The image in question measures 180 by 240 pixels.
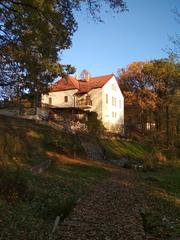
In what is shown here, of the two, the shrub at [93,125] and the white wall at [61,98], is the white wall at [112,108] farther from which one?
the shrub at [93,125]

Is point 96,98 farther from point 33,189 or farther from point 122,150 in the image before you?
point 33,189

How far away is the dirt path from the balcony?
43.4 m

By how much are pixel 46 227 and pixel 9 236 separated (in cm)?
142

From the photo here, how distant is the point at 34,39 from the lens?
15.5m

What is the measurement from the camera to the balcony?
195ft

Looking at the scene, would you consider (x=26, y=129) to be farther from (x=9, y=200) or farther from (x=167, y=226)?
(x=167, y=226)

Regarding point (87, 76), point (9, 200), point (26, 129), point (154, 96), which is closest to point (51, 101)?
point (87, 76)

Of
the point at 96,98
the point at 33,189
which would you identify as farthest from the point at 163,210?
the point at 96,98

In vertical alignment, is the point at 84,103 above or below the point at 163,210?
above

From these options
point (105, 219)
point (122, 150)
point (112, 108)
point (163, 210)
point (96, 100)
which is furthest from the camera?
point (112, 108)

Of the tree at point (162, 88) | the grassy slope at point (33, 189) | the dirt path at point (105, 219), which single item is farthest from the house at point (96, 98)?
the dirt path at point (105, 219)

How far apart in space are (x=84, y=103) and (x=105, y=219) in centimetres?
4929

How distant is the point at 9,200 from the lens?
1145cm

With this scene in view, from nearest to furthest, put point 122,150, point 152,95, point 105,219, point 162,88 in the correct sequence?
point 105,219, point 122,150, point 162,88, point 152,95
